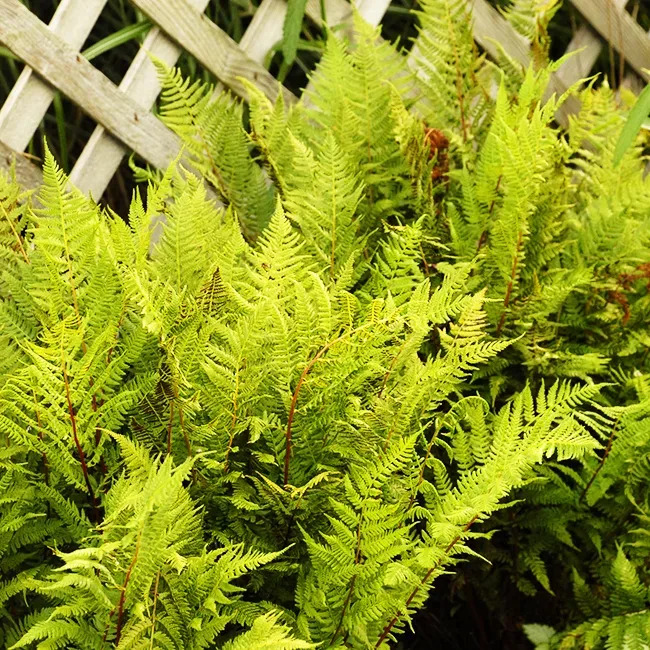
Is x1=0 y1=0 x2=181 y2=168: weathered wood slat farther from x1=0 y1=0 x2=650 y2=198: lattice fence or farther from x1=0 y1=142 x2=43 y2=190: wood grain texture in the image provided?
x1=0 y1=142 x2=43 y2=190: wood grain texture

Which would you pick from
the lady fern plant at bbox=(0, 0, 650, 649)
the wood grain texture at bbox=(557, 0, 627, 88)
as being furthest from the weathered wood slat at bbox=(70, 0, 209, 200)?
the wood grain texture at bbox=(557, 0, 627, 88)

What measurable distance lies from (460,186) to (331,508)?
677 millimetres

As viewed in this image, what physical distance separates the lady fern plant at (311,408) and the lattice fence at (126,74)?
18.2 inches

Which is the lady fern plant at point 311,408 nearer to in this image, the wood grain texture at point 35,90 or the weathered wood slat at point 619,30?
the wood grain texture at point 35,90

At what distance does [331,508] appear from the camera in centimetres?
89

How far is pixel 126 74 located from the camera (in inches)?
64.5

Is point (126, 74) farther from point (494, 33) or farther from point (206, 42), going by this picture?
point (494, 33)

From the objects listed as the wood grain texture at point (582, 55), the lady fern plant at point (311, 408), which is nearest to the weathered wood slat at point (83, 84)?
the lady fern plant at point (311, 408)

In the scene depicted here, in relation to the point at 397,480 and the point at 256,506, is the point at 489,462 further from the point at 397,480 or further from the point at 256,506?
the point at 256,506

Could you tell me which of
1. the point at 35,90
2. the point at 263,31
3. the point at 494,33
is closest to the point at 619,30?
the point at 494,33

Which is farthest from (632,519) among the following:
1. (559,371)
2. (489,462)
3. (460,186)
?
(460,186)

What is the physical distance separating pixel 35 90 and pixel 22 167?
153 millimetres

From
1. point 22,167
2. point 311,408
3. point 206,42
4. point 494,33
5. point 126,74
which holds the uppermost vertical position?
point 494,33

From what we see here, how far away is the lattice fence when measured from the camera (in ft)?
4.95
